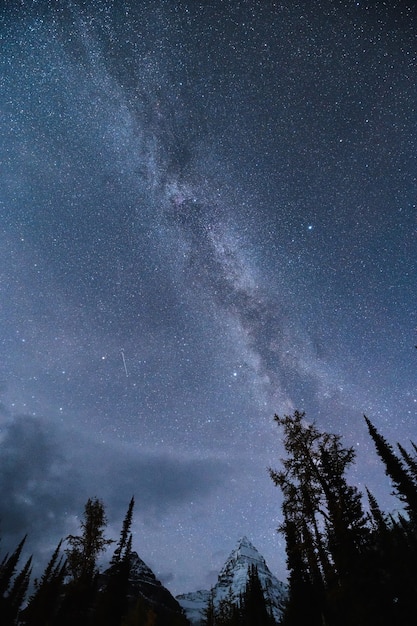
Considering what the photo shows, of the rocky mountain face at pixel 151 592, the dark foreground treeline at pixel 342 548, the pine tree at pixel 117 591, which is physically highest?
the rocky mountain face at pixel 151 592

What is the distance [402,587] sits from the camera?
10.5m

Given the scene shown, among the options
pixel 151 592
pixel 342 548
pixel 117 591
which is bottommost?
pixel 342 548

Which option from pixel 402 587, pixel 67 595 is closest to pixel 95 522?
pixel 67 595

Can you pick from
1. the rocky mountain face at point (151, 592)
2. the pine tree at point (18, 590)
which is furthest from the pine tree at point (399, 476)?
the rocky mountain face at point (151, 592)

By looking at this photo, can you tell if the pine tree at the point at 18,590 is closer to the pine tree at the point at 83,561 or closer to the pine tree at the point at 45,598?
the pine tree at the point at 45,598

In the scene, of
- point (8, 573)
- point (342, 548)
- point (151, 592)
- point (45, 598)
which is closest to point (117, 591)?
point (45, 598)

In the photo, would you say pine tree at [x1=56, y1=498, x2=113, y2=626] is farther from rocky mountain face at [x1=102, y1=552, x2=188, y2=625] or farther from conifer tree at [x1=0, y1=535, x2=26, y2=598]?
rocky mountain face at [x1=102, y1=552, x2=188, y2=625]

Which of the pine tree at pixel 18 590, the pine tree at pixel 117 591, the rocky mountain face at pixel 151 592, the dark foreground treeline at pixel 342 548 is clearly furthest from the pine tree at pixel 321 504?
the rocky mountain face at pixel 151 592

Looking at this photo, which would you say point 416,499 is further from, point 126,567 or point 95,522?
point 126,567

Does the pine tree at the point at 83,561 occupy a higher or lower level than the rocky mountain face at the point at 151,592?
lower

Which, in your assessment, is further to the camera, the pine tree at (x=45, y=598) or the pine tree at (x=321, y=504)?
the pine tree at (x=45, y=598)

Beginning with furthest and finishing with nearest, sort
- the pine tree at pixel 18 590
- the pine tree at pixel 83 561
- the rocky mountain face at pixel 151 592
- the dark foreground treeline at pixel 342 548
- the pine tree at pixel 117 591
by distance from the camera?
the rocky mountain face at pixel 151 592, the pine tree at pixel 18 590, the pine tree at pixel 117 591, the pine tree at pixel 83 561, the dark foreground treeline at pixel 342 548

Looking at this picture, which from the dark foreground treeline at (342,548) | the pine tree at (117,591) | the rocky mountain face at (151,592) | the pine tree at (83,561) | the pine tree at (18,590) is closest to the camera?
the dark foreground treeline at (342,548)

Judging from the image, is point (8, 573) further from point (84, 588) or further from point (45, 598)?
point (84, 588)
